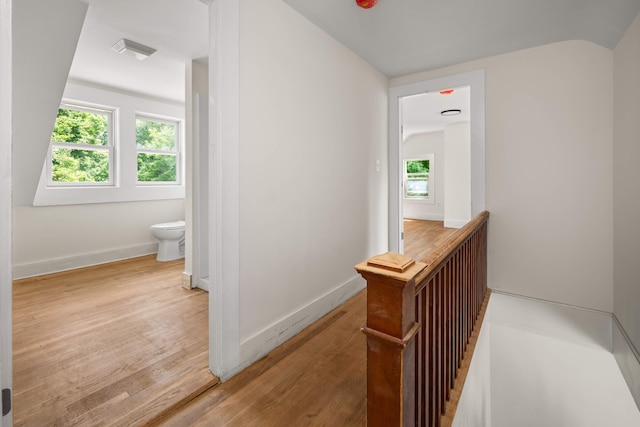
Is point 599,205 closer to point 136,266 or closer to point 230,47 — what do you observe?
point 230,47

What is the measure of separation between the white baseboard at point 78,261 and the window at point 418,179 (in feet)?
22.1

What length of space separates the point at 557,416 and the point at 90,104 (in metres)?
5.31

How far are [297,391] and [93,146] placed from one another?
388cm

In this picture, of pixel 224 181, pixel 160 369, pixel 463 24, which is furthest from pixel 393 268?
pixel 463 24

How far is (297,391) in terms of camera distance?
1.53 meters

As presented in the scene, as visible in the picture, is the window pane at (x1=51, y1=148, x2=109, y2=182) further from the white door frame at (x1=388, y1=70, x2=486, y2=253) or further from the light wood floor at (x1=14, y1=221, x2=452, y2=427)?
the white door frame at (x1=388, y1=70, x2=486, y2=253)

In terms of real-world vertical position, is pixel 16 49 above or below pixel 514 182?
above

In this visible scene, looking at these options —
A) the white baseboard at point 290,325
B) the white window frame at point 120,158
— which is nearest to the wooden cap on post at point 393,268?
the white baseboard at point 290,325

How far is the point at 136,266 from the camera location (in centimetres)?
363

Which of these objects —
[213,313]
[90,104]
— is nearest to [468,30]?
[213,313]

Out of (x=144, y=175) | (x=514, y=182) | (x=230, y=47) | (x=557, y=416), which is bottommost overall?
(x=557, y=416)

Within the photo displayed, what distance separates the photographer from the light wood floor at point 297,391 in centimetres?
135

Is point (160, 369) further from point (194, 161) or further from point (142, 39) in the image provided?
point (142, 39)

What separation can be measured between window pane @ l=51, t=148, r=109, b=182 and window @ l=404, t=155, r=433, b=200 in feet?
23.5
